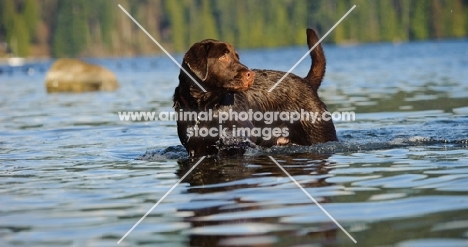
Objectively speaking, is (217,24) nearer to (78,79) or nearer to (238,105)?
(78,79)

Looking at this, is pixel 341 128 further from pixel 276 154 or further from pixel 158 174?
pixel 158 174

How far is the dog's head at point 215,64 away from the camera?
30.4ft

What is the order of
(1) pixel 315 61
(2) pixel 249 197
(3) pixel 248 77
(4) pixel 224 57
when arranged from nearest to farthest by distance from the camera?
(2) pixel 249 197
(3) pixel 248 77
(4) pixel 224 57
(1) pixel 315 61

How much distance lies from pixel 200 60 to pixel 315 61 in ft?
6.73

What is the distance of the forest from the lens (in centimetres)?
12694

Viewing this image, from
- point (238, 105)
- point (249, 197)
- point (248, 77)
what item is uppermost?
point (248, 77)

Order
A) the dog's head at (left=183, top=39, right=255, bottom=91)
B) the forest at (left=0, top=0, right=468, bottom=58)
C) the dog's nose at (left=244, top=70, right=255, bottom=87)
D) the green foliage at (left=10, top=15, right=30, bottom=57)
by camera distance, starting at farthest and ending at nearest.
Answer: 1. the green foliage at (left=10, top=15, right=30, bottom=57)
2. the forest at (left=0, top=0, right=468, bottom=58)
3. the dog's head at (left=183, top=39, right=255, bottom=91)
4. the dog's nose at (left=244, top=70, right=255, bottom=87)

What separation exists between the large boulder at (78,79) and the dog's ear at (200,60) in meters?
22.8

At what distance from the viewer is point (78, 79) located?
32.5 m

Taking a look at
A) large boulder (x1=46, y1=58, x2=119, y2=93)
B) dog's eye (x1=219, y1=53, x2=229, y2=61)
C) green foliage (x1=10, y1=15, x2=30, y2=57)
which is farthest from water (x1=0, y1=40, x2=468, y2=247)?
green foliage (x1=10, y1=15, x2=30, y2=57)

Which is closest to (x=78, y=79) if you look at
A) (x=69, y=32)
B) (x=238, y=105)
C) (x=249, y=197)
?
(x=238, y=105)

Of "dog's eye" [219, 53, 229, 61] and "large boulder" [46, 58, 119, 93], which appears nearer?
"dog's eye" [219, 53, 229, 61]

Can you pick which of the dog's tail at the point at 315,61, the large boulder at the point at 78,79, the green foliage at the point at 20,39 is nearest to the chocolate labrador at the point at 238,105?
the dog's tail at the point at 315,61

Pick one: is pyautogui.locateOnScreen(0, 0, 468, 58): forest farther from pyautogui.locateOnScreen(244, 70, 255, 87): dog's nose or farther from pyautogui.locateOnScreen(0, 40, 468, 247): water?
pyautogui.locateOnScreen(244, 70, 255, 87): dog's nose
